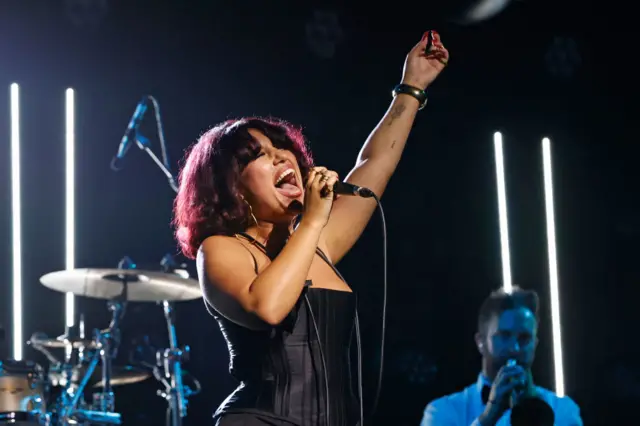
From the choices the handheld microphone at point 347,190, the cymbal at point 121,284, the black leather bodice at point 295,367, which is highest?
the handheld microphone at point 347,190

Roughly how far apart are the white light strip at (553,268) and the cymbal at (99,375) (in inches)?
91.0

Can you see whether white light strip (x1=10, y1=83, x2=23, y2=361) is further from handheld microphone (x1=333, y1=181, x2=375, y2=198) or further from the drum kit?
handheld microphone (x1=333, y1=181, x2=375, y2=198)

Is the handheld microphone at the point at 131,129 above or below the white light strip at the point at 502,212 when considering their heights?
above

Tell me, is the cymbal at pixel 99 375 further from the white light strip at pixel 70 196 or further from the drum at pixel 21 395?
the white light strip at pixel 70 196

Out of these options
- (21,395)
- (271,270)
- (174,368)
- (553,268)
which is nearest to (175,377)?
(174,368)

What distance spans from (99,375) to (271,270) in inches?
137

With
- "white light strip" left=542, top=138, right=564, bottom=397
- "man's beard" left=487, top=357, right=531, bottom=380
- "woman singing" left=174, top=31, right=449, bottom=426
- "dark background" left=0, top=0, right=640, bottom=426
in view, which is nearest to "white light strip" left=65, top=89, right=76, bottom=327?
"dark background" left=0, top=0, right=640, bottom=426

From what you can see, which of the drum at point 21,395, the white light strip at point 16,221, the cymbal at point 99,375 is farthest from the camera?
the white light strip at point 16,221

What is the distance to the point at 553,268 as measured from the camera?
17.3 feet

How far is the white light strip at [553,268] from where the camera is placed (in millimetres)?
5148

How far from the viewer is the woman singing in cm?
164

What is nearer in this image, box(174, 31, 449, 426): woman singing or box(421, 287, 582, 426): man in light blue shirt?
box(174, 31, 449, 426): woman singing

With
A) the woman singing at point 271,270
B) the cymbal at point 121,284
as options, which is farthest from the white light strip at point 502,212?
the woman singing at point 271,270

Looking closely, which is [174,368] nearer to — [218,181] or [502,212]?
[502,212]
